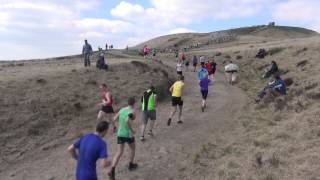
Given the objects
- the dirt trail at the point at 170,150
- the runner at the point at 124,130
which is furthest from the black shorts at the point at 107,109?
the runner at the point at 124,130

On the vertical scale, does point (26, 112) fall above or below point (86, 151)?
below

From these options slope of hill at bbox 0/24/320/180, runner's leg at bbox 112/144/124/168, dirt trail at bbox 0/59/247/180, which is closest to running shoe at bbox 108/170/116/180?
runner's leg at bbox 112/144/124/168

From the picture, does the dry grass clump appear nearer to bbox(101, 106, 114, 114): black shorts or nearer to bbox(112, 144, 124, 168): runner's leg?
bbox(101, 106, 114, 114): black shorts

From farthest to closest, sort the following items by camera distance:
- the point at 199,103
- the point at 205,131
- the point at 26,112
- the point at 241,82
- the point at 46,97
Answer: the point at 241,82 → the point at 199,103 → the point at 46,97 → the point at 26,112 → the point at 205,131

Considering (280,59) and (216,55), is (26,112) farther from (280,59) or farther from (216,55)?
(216,55)

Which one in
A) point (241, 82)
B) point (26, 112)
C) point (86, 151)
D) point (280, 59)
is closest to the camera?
point (86, 151)

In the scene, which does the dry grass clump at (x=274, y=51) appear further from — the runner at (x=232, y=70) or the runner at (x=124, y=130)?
the runner at (x=124, y=130)

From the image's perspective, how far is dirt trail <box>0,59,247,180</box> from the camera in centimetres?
1564

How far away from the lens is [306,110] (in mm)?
21625

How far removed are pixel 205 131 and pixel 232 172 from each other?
6616 millimetres

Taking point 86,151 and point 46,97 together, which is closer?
point 86,151

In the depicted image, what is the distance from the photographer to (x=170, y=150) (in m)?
18.0

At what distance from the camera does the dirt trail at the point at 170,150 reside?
15.6 m

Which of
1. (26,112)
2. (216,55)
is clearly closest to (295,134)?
(26,112)
